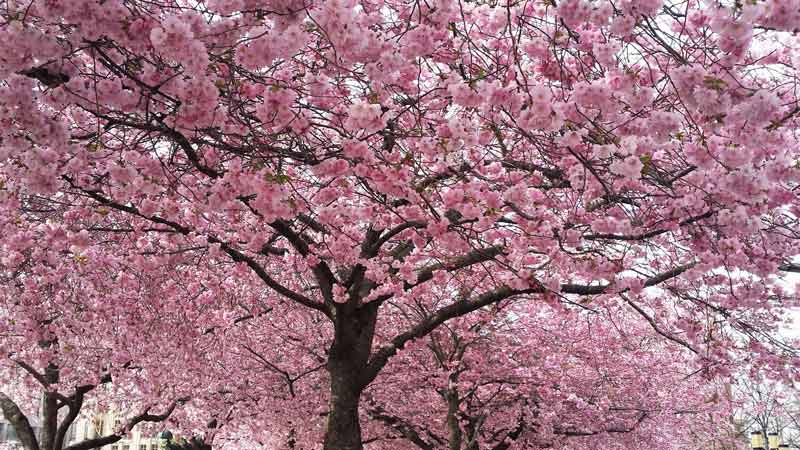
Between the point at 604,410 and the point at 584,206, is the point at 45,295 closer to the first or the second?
the point at 584,206

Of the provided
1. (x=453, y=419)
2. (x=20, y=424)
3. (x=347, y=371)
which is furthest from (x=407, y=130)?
(x=20, y=424)

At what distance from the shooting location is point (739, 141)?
151 inches

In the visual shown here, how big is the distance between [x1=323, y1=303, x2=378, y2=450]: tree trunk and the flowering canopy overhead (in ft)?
0.09

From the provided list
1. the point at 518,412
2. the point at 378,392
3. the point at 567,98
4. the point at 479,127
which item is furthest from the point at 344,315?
the point at 518,412

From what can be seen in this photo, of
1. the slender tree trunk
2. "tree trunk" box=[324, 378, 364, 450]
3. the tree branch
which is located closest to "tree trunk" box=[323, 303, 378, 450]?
"tree trunk" box=[324, 378, 364, 450]

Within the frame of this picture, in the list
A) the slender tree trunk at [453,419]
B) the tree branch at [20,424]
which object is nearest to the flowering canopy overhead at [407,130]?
the slender tree trunk at [453,419]

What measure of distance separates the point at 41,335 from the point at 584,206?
8.47m

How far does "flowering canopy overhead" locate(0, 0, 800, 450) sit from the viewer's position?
3.45m

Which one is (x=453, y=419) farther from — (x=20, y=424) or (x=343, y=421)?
(x=20, y=424)

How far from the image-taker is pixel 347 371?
27.3 ft

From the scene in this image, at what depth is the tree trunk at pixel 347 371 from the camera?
8.13 m

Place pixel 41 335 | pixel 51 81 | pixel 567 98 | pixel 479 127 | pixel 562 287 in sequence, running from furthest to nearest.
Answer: pixel 41 335 → pixel 562 287 → pixel 479 127 → pixel 567 98 → pixel 51 81

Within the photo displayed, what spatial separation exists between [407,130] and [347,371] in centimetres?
388

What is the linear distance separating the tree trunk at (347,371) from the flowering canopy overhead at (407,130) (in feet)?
0.09
